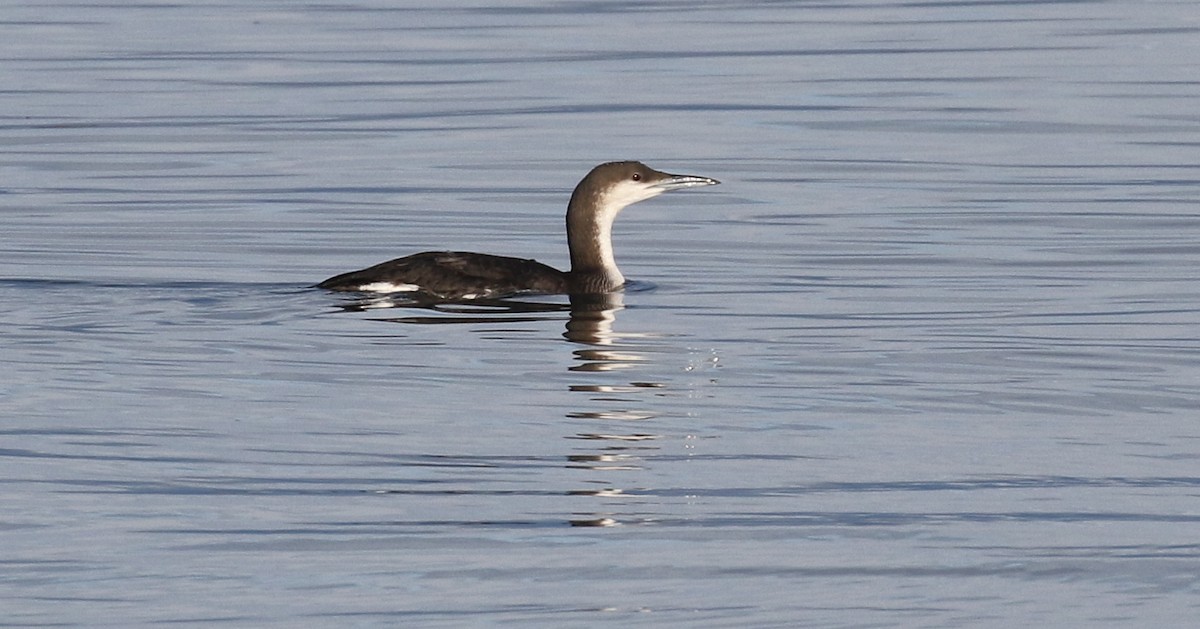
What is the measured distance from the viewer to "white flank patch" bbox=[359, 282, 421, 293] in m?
12.8

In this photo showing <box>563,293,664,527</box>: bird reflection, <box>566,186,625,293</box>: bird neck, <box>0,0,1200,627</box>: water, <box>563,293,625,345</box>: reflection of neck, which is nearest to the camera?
<box>0,0,1200,627</box>: water

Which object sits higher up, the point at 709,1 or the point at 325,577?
the point at 709,1

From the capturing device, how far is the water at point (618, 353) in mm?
7262

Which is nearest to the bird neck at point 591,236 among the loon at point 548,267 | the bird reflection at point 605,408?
the loon at point 548,267

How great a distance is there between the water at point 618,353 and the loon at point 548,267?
238mm

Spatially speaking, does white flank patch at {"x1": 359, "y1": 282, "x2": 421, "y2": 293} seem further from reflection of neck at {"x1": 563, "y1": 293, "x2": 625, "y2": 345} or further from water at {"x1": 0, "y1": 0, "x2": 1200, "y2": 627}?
reflection of neck at {"x1": 563, "y1": 293, "x2": 625, "y2": 345}

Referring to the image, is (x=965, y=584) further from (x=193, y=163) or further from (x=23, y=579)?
(x=193, y=163)

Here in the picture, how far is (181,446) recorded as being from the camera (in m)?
8.91

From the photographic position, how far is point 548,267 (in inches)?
531

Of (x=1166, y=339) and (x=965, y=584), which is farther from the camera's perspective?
(x=1166, y=339)

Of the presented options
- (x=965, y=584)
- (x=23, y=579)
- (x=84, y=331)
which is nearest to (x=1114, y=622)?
(x=965, y=584)

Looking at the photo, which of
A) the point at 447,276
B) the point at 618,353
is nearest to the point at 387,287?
the point at 447,276

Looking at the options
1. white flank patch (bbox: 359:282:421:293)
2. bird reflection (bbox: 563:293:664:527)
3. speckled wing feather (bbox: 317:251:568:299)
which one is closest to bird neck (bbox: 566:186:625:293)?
bird reflection (bbox: 563:293:664:527)

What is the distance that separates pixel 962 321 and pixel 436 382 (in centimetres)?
296
